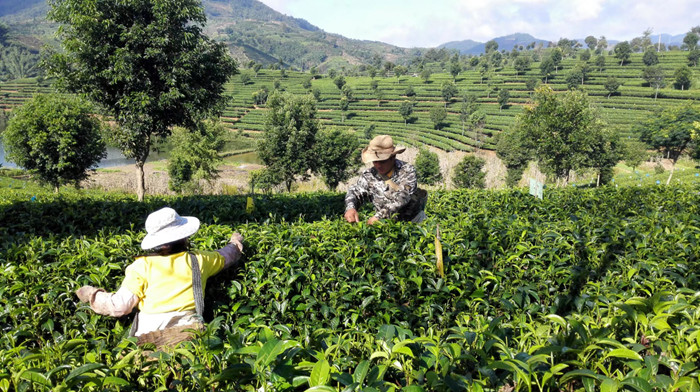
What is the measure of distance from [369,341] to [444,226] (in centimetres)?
261

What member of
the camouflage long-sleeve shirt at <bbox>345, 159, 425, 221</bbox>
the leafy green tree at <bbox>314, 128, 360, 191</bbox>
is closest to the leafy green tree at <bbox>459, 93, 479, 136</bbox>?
the leafy green tree at <bbox>314, 128, 360, 191</bbox>

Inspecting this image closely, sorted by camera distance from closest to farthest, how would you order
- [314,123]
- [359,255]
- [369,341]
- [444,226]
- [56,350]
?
[56,350], [369,341], [359,255], [444,226], [314,123]

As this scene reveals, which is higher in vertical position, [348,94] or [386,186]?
[348,94]

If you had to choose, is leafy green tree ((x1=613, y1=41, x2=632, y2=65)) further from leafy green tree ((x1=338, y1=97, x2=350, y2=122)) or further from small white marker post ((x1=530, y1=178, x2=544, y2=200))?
small white marker post ((x1=530, y1=178, x2=544, y2=200))

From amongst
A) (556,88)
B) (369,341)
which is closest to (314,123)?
(369,341)

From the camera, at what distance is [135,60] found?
10859mm

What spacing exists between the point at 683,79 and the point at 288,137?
69.6 metres

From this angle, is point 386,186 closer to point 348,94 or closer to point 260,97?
point 348,94

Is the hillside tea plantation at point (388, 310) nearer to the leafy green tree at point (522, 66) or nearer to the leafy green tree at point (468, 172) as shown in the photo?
the leafy green tree at point (468, 172)

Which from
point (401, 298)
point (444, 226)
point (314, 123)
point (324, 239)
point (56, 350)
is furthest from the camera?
point (314, 123)

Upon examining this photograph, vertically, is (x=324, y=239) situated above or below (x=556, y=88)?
below

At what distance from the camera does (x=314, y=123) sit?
86.7ft

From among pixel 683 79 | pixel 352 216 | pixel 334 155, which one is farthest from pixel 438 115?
pixel 352 216

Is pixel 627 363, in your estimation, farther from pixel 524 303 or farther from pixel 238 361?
pixel 238 361
